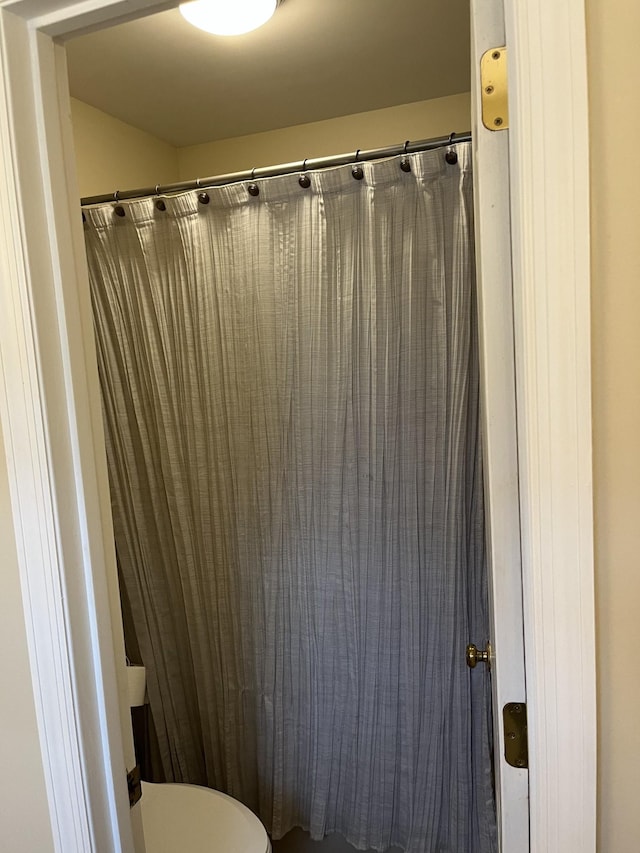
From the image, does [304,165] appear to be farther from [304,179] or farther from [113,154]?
[113,154]

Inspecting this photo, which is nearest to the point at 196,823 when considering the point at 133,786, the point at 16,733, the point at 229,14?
the point at 133,786

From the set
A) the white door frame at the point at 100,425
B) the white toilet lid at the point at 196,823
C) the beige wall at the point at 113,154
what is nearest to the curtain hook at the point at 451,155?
the white door frame at the point at 100,425

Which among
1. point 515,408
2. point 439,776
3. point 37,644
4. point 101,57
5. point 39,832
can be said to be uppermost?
point 101,57

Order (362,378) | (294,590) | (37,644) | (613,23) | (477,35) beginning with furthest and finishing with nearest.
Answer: (294,590) < (362,378) < (37,644) < (477,35) < (613,23)

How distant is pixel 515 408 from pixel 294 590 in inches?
48.2

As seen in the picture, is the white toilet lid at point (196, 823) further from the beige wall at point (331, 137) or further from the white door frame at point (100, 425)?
the beige wall at point (331, 137)

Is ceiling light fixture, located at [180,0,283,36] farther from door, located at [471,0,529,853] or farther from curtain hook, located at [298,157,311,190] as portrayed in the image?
door, located at [471,0,529,853]

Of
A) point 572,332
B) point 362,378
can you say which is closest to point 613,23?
point 572,332

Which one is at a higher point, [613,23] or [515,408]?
[613,23]

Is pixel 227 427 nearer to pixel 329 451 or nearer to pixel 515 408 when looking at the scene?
pixel 329 451

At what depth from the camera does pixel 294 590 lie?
1.75m

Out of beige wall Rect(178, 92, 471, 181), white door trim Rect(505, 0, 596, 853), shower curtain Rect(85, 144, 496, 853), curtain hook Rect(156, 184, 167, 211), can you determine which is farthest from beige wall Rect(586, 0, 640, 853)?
beige wall Rect(178, 92, 471, 181)

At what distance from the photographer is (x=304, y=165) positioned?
5.14 ft

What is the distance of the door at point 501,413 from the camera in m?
0.65
